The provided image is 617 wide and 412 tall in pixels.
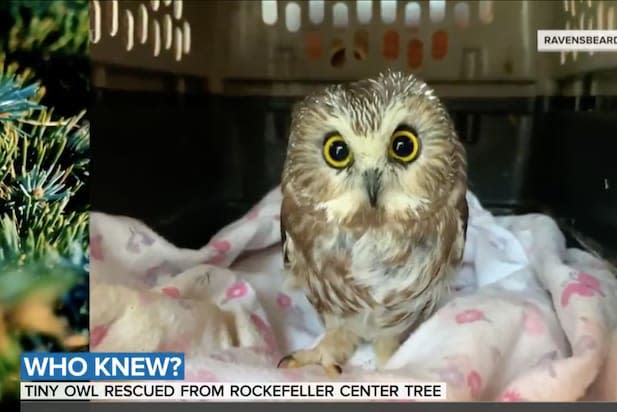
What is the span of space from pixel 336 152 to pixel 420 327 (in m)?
0.17

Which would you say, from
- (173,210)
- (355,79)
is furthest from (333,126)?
(173,210)

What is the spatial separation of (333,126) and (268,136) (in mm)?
104

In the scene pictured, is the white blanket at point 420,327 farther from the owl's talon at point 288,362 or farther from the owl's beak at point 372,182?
the owl's beak at point 372,182

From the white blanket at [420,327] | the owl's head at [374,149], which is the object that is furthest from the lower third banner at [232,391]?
the owl's head at [374,149]

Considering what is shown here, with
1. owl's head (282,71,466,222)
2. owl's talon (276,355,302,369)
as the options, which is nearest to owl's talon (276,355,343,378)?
owl's talon (276,355,302,369)

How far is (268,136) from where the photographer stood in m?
0.75

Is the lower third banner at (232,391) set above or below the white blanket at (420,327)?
below

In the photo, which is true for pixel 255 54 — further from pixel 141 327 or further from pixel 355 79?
pixel 141 327

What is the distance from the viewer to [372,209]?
0.67m

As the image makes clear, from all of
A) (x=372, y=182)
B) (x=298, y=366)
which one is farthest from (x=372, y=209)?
(x=298, y=366)

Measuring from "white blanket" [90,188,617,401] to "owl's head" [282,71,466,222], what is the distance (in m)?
0.08

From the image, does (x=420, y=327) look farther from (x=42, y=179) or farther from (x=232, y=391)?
(x=42, y=179)

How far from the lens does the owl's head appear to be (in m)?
0.65

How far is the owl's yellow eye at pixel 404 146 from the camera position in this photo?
652 millimetres
